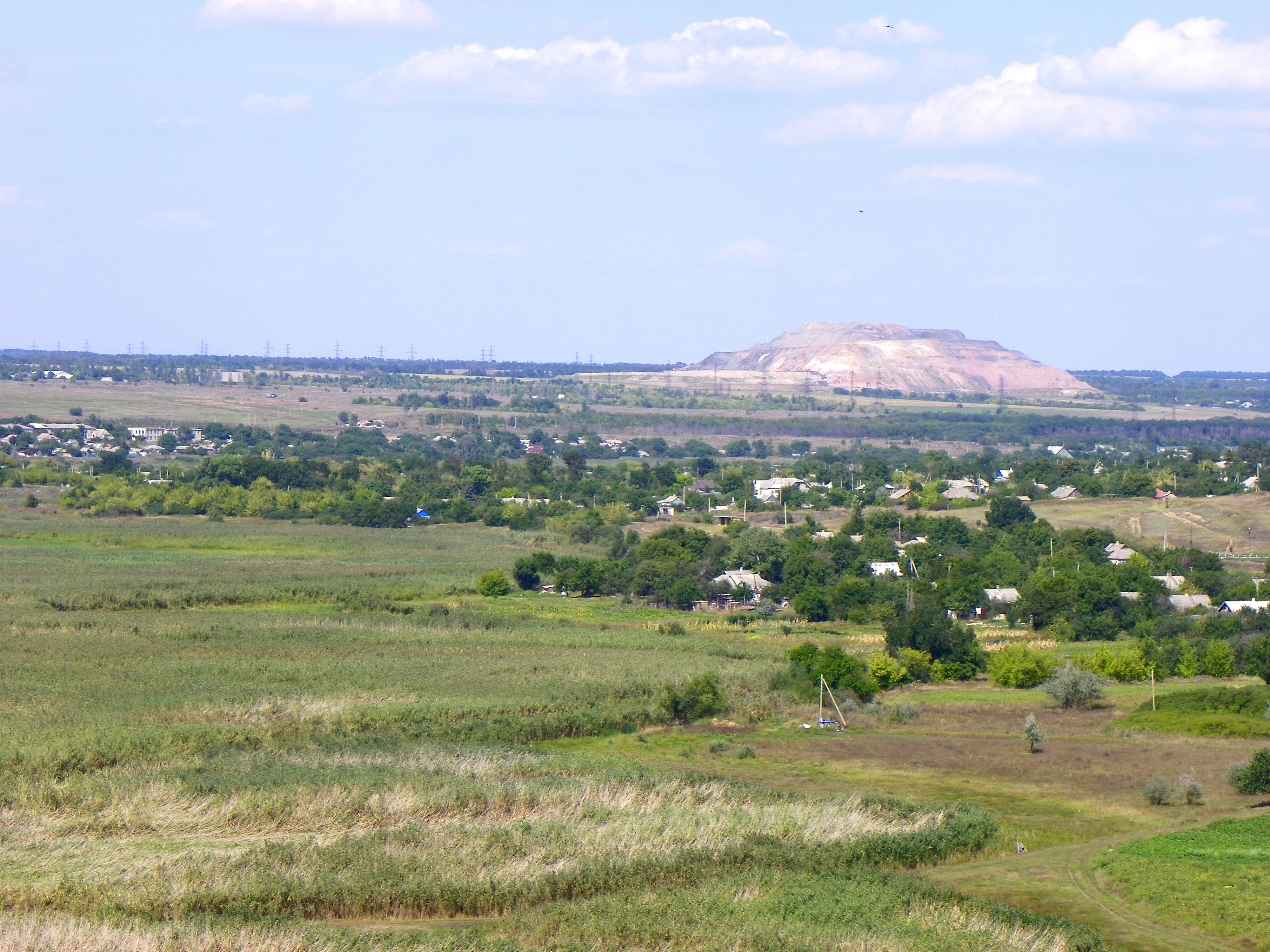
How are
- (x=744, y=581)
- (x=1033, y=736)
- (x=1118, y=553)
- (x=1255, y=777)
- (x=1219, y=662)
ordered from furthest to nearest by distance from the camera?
(x=1118, y=553)
(x=744, y=581)
(x=1219, y=662)
(x=1033, y=736)
(x=1255, y=777)

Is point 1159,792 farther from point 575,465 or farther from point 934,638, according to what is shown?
point 575,465

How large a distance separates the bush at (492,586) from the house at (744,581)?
889 cm

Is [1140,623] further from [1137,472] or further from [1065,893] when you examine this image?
[1137,472]

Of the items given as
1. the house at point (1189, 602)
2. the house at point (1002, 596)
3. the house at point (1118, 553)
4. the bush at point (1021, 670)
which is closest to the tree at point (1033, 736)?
the bush at point (1021, 670)

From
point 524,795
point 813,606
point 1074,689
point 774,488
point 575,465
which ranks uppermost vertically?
point 575,465

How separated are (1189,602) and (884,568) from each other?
43.3 feet

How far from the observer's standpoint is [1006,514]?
78.3 metres

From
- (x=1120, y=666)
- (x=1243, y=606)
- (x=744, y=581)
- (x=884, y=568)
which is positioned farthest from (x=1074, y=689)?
(x=884, y=568)

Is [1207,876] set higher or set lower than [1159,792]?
higher

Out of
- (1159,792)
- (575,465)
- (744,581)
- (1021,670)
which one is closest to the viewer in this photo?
(1159,792)

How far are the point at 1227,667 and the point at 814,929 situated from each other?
93.8ft

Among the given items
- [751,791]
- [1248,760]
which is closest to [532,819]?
[751,791]

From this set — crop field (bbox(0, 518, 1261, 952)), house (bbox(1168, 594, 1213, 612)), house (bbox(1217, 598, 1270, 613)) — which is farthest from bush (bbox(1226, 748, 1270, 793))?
house (bbox(1168, 594, 1213, 612))

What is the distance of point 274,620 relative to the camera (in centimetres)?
5319
